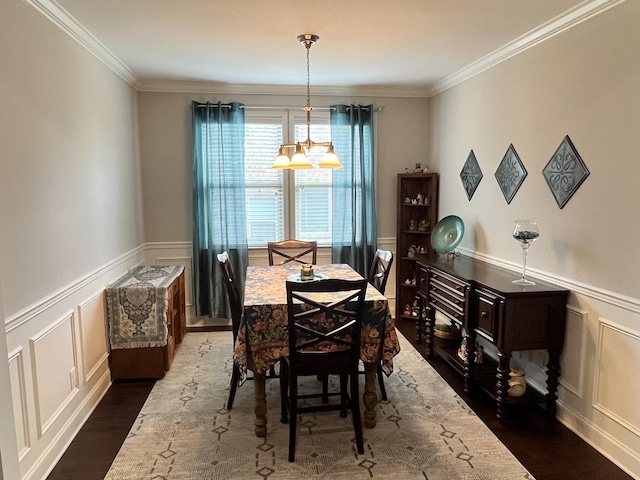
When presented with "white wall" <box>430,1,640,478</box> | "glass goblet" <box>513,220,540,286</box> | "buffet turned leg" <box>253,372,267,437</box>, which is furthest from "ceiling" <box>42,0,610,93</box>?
"buffet turned leg" <box>253,372,267,437</box>

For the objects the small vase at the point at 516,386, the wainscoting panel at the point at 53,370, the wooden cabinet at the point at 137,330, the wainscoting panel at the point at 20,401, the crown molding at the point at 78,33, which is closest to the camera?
the wainscoting panel at the point at 20,401

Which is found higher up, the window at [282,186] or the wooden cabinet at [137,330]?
the window at [282,186]

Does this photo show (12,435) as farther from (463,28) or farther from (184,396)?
(463,28)

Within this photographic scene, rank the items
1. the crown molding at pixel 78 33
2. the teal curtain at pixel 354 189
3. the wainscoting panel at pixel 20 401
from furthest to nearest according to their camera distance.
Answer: the teal curtain at pixel 354 189 < the crown molding at pixel 78 33 < the wainscoting panel at pixel 20 401

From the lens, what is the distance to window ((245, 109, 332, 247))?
4.84 m

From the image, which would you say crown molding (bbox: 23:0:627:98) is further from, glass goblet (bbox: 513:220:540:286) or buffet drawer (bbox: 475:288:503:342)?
buffet drawer (bbox: 475:288:503:342)

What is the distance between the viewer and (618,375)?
2469mm

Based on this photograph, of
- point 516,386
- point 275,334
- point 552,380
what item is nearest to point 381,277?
point 275,334

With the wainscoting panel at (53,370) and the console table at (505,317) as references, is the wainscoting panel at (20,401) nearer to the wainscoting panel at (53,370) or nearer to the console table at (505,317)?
the wainscoting panel at (53,370)

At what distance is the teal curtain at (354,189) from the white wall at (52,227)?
228 cm

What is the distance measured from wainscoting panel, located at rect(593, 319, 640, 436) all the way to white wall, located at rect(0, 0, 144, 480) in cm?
296

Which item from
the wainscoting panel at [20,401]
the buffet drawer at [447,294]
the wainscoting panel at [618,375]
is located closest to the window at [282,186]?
the buffet drawer at [447,294]

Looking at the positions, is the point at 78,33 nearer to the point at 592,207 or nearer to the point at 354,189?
the point at 354,189

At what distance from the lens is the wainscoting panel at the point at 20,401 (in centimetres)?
212
